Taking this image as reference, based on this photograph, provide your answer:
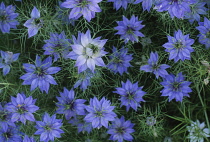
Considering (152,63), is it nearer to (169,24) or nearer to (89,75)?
(169,24)

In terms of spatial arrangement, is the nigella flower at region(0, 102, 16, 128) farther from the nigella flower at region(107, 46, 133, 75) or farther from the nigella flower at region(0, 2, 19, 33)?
the nigella flower at region(107, 46, 133, 75)

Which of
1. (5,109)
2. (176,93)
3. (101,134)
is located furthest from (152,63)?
(5,109)

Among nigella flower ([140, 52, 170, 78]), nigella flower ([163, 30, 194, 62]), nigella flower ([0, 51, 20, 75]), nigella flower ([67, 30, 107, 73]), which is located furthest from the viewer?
nigella flower ([0, 51, 20, 75])

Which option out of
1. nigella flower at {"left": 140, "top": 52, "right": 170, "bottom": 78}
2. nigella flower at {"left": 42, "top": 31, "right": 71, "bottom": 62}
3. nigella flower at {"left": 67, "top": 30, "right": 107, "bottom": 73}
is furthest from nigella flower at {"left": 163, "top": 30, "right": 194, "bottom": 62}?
nigella flower at {"left": 42, "top": 31, "right": 71, "bottom": 62}

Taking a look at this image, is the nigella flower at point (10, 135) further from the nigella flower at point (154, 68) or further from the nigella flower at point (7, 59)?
the nigella flower at point (154, 68)

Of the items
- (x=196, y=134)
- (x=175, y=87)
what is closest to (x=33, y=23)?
(x=175, y=87)

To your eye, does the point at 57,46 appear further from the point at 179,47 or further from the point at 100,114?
the point at 179,47

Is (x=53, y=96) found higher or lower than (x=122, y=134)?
higher
